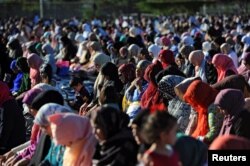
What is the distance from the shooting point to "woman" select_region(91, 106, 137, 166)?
514cm

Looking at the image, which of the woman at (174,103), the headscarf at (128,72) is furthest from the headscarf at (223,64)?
the woman at (174,103)

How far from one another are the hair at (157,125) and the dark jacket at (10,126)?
147 inches

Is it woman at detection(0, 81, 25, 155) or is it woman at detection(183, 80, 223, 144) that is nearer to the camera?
woman at detection(183, 80, 223, 144)

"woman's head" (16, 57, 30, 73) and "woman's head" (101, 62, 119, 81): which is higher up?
"woman's head" (101, 62, 119, 81)

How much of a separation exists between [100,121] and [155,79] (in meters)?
4.32

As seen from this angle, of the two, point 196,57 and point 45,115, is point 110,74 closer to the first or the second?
point 196,57

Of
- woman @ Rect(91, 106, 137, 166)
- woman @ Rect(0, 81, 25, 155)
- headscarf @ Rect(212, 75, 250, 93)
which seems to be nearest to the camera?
woman @ Rect(91, 106, 137, 166)

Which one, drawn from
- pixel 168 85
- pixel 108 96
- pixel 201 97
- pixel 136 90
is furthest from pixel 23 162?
pixel 136 90

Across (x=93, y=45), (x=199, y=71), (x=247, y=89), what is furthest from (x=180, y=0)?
(x=247, y=89)

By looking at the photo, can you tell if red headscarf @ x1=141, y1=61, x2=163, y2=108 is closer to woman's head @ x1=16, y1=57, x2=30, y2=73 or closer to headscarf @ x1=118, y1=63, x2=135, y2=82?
headscarf @ x1=118, y1=63, x2=135, y2=82

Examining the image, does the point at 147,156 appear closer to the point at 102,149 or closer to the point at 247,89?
the point at 102,149

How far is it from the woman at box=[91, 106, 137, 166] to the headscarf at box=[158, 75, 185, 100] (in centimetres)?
329

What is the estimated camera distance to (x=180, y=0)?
57906mm

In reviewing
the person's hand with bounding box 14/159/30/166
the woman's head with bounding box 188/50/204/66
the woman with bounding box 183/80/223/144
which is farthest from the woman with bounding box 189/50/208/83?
the person's hand with bounding box 14/159/30/166
